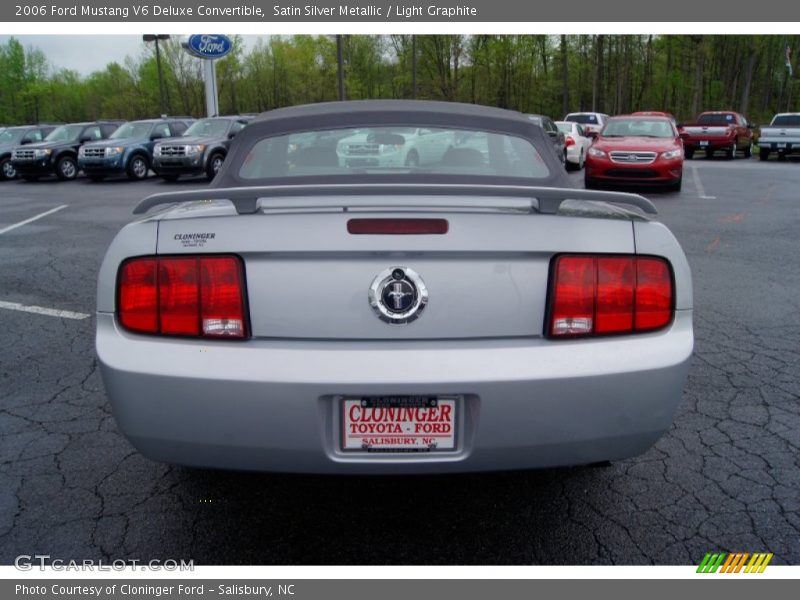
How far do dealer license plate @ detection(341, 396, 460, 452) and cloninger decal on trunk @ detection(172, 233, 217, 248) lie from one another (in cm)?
66

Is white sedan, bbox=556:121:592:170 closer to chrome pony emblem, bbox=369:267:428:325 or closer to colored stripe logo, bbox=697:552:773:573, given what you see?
colored stripe logo, bbox=697:552:773:573

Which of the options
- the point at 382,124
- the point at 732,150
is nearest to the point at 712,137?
the point at 732,150

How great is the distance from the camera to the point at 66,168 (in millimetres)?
21844

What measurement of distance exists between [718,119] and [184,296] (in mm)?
28875

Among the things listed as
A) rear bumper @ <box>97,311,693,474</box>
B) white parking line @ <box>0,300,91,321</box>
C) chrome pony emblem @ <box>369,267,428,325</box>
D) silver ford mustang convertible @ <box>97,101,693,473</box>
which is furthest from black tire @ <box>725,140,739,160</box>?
chrome pony emblem @ <box>369,267,428,325</box>

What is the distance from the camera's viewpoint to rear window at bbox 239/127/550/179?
3.43 metres

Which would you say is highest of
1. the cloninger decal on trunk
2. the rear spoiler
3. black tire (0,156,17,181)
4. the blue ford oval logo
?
the blue ford oval logo

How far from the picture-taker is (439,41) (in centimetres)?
5700

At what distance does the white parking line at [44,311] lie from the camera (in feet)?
18.6

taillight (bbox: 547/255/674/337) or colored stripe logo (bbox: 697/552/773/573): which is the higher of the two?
taillight (bbox: 547/255/674/337)

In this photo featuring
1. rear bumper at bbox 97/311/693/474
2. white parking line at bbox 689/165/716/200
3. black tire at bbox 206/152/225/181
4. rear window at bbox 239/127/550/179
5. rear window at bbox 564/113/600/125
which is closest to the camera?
rear bumper at bbox 97/311/693/474

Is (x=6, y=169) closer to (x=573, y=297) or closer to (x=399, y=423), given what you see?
(x=399, y=423)
